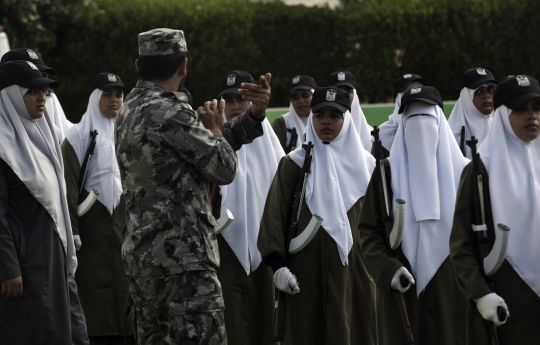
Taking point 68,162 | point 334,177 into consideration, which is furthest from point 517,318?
point 68,162

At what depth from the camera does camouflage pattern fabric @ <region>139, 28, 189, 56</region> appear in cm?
455

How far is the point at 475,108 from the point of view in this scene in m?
8.60

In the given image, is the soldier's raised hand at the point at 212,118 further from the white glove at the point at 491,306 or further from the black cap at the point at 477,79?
the black cap at the point at 477,79

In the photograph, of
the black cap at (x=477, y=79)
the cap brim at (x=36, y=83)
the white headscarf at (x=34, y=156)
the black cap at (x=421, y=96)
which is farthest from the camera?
the black cap at (x=477, y=79)

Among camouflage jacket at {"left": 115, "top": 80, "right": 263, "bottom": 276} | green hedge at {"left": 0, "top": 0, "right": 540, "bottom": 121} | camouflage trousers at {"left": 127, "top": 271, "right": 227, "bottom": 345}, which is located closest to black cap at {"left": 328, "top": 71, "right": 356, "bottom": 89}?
green hedge at {"left": 0, "top": 0, "right": 540, "bottom": 121}

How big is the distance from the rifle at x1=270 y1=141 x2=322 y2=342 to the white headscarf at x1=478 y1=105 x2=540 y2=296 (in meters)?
1.66

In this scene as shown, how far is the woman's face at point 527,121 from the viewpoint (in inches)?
184

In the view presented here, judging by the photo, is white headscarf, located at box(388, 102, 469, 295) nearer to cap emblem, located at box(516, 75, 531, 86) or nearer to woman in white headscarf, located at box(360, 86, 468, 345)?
woman in white headscarf, located at box(360, 86, 468, 345)

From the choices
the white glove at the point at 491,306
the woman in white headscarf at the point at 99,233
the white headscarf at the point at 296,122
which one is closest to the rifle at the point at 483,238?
the white glove at the point at 491,306

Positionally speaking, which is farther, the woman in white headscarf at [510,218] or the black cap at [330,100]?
the black cap at [330,100]

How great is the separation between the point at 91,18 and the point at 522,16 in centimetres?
809

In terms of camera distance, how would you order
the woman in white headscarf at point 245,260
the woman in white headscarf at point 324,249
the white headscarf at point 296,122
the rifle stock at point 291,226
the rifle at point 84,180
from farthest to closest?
the white headscarf at point 296,122 < the rifle at point 84,180 < the woman in white headscarf at point 245,260 < the woman in white headscarf at point 324,249 < the rifle stock at point 291,226

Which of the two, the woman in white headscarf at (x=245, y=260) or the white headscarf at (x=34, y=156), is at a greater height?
the white headscarf at (x=34, y=156)

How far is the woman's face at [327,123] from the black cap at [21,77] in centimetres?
200
